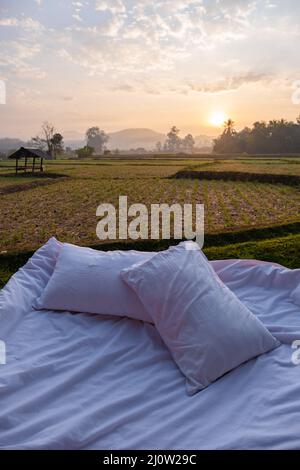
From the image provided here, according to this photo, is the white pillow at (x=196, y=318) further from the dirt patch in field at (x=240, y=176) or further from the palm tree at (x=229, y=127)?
the palm tree at (x=229, y=127)

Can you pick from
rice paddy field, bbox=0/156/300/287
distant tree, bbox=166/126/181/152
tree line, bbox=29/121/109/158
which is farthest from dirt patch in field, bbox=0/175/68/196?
distant tree, bbox=166/126/181/152

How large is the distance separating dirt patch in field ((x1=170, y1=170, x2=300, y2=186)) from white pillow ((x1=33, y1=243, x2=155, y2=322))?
1042cm

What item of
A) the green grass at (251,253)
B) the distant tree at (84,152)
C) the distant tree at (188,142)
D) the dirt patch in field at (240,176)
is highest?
the distant tree at (188,142)

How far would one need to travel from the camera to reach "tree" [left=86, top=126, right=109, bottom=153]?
34359 mm

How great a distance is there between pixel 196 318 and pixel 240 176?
12.2 metres

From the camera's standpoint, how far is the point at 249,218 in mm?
5531

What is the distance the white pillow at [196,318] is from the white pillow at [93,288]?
0.08 meters

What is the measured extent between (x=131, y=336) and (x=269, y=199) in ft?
22.7

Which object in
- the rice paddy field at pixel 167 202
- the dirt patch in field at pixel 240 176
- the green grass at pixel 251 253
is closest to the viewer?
the green grass at pixel 251 253

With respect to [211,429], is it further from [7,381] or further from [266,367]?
[7,381]

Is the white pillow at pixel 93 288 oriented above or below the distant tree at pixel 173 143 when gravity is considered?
below

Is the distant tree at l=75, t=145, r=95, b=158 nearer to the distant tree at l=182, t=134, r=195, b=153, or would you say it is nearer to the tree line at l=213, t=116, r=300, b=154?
the tree line at l=213, t=116, r=300, b=154

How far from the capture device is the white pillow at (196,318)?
1.30 metres

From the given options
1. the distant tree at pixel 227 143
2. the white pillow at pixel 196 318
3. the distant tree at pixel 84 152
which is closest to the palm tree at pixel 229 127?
the distant tree at pixel 227 143
